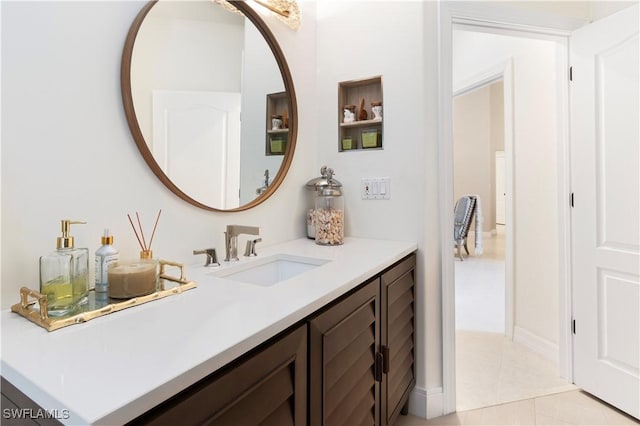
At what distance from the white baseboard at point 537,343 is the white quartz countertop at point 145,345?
2.04m

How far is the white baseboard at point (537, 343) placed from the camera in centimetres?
224

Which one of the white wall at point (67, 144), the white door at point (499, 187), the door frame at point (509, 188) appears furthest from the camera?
the white door at point (499, 187)

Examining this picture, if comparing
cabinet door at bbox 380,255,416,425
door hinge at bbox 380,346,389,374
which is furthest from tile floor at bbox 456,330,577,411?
door hinge at bbox 380,346,389,374

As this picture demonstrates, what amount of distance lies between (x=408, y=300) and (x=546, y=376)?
1.25 m

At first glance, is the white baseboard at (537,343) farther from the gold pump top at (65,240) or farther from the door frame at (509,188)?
the gold pump top at (65,240)

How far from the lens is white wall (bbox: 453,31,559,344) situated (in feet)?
7.25

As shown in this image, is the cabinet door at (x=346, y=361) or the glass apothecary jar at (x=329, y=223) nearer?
the cabinet door at (x=346, y=361)

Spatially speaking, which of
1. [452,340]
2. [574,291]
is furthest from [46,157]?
[574,291]

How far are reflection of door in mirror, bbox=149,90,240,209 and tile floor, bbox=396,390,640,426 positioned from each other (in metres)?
1.41

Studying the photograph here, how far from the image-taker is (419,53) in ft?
5.50

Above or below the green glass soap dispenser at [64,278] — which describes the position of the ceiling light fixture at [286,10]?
above

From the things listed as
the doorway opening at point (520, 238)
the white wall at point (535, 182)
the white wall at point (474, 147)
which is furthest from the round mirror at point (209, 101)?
the white wall at point (474, 147)

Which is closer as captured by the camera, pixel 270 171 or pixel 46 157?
pixel 46 157

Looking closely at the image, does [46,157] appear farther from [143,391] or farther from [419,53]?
[419,53]
